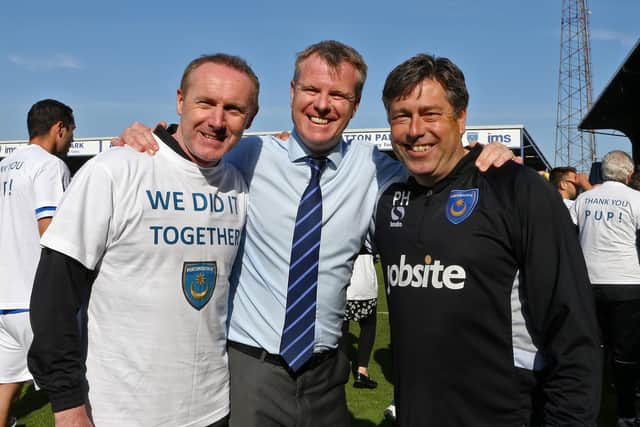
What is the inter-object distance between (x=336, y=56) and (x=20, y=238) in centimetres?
298

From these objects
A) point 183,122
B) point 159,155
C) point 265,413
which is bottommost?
point 265,413

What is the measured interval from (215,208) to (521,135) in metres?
18.4

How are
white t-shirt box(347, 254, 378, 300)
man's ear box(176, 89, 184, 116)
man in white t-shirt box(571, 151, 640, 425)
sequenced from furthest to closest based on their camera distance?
white t-shirt box(347, 254, 378, 300)
man in white t-shirt box(571, 151, 640, 425)
man's ear box(176, 89, 184, 116)

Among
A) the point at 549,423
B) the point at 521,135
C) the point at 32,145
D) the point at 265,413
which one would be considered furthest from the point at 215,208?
the point at 521,135

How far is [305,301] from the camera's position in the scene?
242 cm

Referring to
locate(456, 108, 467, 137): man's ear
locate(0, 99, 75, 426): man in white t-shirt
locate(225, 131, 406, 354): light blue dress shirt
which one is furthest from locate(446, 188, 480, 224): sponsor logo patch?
locate(0, 99, 75, 426): man in white t-shirt

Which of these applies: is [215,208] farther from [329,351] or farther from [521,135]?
[521,135]

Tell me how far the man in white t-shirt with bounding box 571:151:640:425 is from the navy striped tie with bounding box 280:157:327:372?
12.9 ft

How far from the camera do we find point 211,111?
7.22 ft

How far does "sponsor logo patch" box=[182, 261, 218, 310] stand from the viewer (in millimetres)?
2076

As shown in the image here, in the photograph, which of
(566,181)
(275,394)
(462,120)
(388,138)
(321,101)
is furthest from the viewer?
(388,138)

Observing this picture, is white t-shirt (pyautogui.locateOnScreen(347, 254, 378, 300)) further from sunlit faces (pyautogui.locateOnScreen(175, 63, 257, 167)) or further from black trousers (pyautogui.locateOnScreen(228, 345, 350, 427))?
sunlit faces (pyautogui.locateOnScreen(175, 63, 257, 167))

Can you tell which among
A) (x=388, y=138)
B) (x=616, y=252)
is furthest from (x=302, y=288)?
(x=388, y=138)

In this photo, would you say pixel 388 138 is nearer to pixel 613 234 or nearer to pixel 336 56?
pixel 613 234
